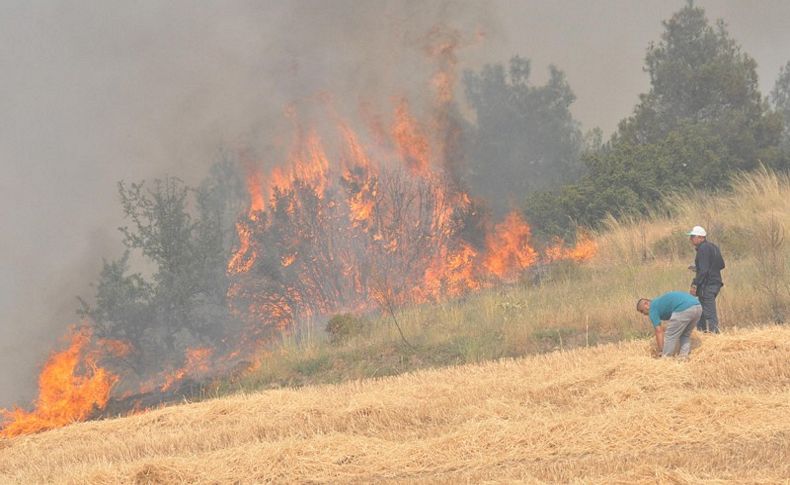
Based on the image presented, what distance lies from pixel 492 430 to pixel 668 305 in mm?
4002

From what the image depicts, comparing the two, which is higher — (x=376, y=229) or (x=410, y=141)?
(x=410, y=141)

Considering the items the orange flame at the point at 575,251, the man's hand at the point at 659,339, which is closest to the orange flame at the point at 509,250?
the orange flame at the point at 575,251

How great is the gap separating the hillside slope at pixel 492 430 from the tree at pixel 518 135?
31158mm

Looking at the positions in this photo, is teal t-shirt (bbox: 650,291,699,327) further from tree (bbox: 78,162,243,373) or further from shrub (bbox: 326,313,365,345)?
tree (bbox: 78,162,243,373)

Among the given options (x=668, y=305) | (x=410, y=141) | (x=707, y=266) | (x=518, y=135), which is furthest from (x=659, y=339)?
(x=518, y=135)

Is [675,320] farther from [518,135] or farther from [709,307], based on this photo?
[518,135]

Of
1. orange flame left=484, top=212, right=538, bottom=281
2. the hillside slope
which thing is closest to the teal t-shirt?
the hillside slope

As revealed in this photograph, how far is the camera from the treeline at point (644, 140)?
85.5 feet

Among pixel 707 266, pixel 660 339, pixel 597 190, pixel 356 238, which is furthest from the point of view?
pixel 597 190

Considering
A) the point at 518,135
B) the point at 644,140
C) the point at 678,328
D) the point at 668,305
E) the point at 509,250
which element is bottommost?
the point at 678,328

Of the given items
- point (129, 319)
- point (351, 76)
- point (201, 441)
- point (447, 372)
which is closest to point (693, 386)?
point (447, 372)

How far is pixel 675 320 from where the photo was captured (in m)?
10.3

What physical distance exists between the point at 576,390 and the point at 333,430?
2813mm

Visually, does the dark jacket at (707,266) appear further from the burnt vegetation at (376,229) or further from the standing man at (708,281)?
the burnt vegetation at (376,229)
